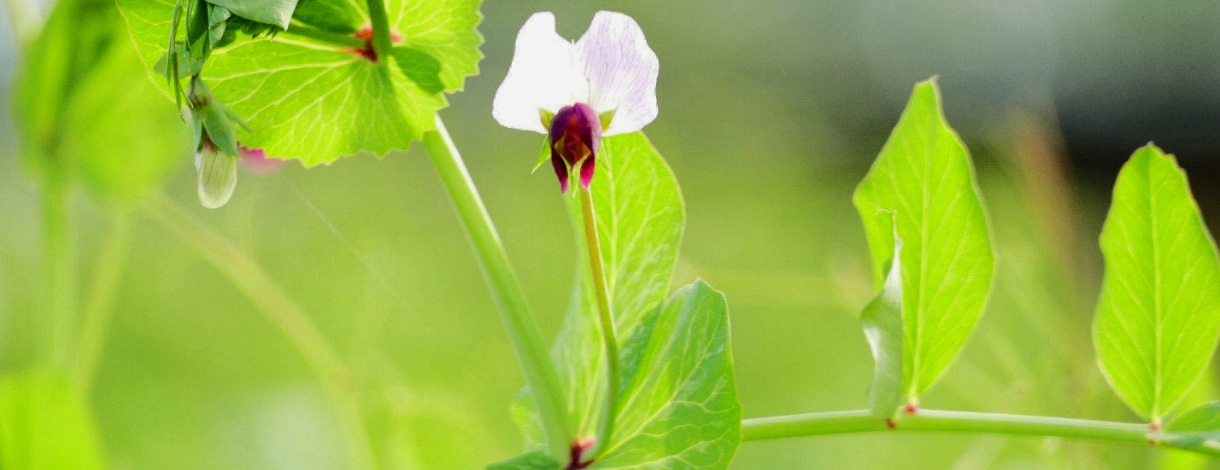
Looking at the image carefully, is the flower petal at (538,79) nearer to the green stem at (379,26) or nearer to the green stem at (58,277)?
the green stem at (379,26)

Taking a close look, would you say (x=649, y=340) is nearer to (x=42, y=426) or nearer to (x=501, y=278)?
(x=501, y=278)

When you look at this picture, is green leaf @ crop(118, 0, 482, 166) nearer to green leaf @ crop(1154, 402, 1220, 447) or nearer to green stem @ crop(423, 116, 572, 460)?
green stem @ crop(423, 116, 572, 460)

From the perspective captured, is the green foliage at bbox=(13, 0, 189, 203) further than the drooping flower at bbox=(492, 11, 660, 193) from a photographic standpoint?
Yes

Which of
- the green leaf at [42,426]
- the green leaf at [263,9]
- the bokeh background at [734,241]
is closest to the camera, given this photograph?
the green leaf at [263,9]

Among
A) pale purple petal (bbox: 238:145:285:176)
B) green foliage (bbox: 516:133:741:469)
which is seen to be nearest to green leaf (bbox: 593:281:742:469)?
green foliage (bbox: 516:133:741:469)

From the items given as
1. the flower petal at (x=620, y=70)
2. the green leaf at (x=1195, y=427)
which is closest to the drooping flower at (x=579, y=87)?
the flower petal at (x=620, y=70)

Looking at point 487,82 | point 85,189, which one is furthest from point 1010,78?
point 85,189
